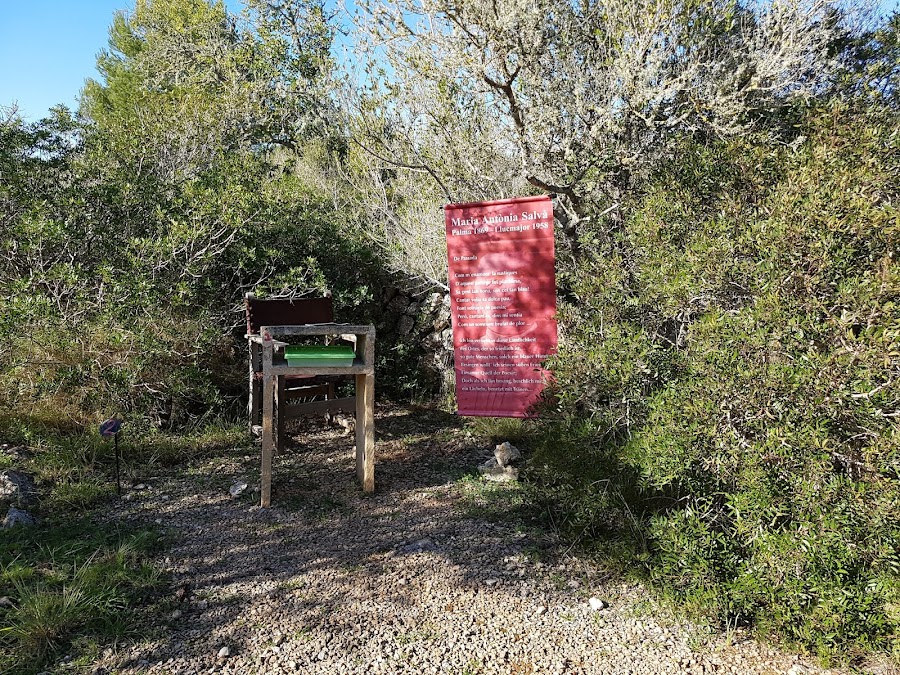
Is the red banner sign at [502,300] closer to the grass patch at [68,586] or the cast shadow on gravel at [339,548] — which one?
the cast shadow on gravel at [339,548]

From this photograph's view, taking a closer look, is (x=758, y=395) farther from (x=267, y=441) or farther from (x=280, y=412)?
(x=280, y=412)

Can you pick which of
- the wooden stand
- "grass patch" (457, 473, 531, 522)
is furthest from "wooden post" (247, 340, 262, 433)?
"grass patch" (457, 473, 531, 522)

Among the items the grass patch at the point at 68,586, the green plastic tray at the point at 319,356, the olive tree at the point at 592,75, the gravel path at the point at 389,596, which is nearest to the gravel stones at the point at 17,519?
the grass patch at the point at 68,586

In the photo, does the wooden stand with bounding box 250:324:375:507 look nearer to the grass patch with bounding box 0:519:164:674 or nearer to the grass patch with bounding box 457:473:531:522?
the grass patch with bounding box 457:473:531:522

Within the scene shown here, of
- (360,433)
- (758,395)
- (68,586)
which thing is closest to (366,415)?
(360,433)

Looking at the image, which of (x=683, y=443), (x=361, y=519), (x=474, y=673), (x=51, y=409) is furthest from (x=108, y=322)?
(x=683, y=443)

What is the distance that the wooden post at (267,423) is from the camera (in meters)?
3.09

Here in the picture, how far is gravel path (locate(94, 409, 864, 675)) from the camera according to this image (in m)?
1.97

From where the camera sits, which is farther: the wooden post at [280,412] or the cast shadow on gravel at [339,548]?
the wooden post at [280,412]

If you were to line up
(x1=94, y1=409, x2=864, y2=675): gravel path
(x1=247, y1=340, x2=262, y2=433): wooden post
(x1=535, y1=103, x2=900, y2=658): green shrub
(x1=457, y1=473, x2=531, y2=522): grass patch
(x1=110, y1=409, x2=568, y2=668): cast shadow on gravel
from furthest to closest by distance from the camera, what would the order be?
(x1=247, y1=340, x2=262, y2=433): wooden post → (x1=457, y1=473, x2=531, y2=522): grass patch → (x1=110, y1=409, x2=568, y2=668): cast shadow on gravel → (x1=94, y1=409, x2=864, y2=675): gravel path → (x1=535, y1=103, x2=900, y2=658): green shrub

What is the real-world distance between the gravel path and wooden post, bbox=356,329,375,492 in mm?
136

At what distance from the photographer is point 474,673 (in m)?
1.93

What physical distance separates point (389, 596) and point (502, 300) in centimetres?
206

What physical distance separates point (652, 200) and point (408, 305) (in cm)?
335
